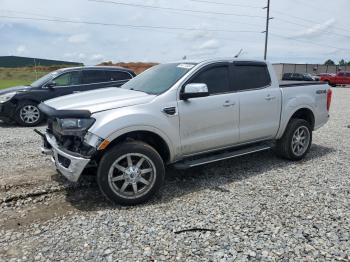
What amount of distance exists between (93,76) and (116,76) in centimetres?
71

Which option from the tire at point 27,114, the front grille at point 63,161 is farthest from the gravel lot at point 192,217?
the tire at point 27,114

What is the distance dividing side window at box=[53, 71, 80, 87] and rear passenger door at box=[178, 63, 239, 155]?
244 inches

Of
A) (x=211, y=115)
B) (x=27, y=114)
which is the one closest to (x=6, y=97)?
(x=27, y=114)

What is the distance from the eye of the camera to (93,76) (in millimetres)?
10008

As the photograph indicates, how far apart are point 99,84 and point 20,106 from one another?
2.33 meters

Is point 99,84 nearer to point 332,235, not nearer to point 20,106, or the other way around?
point 20,106

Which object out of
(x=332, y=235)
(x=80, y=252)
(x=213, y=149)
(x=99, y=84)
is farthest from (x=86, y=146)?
(x=99, y=84)

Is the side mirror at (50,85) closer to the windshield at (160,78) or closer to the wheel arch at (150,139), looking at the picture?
the windshield at (160,78)

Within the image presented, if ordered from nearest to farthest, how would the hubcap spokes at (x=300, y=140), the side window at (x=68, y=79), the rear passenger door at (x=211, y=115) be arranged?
1. the rear passenger door at (x=211, y=115)
2. the hubcap spokes at (x=300, y=140)
3. the side window at (x=68, y=79)

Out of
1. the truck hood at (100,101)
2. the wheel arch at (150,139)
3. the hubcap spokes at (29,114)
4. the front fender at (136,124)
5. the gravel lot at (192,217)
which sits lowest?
the gravel lot at (192,217)

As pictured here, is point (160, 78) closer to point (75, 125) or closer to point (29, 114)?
point (75, 125)

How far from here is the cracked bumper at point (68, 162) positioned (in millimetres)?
3656

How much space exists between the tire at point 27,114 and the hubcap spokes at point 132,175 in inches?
255

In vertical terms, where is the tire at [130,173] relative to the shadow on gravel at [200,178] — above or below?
above
